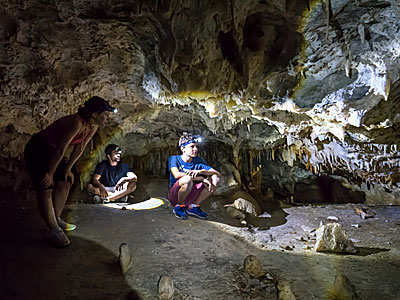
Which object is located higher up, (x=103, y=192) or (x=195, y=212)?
(x=103, y=192)

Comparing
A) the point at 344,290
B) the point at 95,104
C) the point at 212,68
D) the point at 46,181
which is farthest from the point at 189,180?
the point at 344,290

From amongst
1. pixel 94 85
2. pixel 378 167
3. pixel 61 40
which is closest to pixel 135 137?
pixel 94 85

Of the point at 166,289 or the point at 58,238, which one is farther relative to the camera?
the point at 58,238

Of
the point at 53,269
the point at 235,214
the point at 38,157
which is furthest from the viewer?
the point at 235,214

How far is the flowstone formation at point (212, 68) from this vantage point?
376 centimetres

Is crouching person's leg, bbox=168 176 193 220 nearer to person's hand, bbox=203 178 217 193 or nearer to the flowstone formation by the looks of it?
person's hand, bbox=203 178 217 193

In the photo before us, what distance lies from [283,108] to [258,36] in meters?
1.90

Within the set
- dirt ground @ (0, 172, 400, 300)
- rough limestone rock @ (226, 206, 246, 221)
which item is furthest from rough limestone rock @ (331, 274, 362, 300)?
rough limestone rock @ (226, 206, 246, 221)

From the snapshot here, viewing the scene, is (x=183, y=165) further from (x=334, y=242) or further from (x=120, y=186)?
(x=334, y=242)

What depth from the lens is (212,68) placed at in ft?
16.0

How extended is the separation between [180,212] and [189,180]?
649 mm

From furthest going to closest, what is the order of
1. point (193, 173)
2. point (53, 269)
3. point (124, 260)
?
point (193, 173) < point (124, 260) < point (53, 269)

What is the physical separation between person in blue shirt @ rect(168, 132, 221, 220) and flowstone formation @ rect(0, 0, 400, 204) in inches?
51.9

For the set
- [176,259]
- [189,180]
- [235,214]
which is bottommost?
[235,214]
